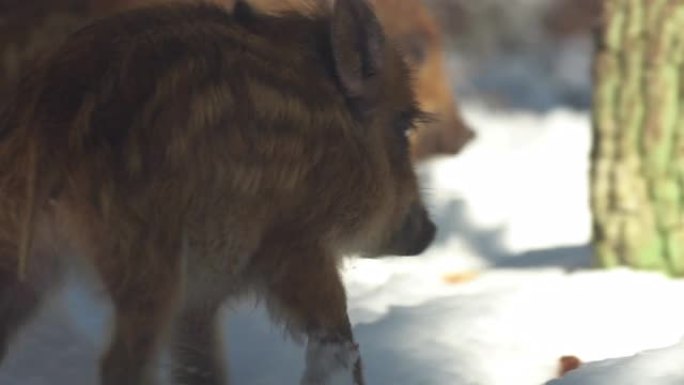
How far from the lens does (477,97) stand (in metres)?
9.41

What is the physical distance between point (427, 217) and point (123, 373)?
1136mm

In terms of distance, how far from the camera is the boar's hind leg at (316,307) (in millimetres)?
3338

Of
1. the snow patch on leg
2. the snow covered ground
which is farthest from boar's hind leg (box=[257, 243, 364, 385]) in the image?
the snow covered ground

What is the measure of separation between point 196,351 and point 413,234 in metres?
0.66

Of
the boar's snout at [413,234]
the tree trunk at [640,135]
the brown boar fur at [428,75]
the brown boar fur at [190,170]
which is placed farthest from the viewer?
the brown boar fur at [428,75]

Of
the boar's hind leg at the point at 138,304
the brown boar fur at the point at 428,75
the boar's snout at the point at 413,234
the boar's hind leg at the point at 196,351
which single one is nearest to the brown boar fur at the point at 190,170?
the boar's hind leg at the point at 138,304

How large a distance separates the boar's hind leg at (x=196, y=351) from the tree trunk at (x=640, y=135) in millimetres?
1825

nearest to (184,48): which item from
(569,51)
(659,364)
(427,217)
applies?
(427,217)

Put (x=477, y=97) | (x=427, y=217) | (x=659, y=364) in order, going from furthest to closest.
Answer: (x=477, y=97), (x=427, y=217), (x=659, y=364)

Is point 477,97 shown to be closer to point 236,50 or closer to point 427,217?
point 427,217

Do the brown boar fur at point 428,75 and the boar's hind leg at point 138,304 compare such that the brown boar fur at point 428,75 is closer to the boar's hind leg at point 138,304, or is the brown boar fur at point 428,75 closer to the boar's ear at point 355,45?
the boar's ear at point 355,45

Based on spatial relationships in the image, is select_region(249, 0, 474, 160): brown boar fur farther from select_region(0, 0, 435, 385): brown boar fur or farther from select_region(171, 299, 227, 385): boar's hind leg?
select_region(0, 0, 435, 385): brown boar fur

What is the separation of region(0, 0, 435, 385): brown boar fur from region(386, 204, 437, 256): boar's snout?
1.36 ft

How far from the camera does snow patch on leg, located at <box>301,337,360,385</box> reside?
3461 mm
